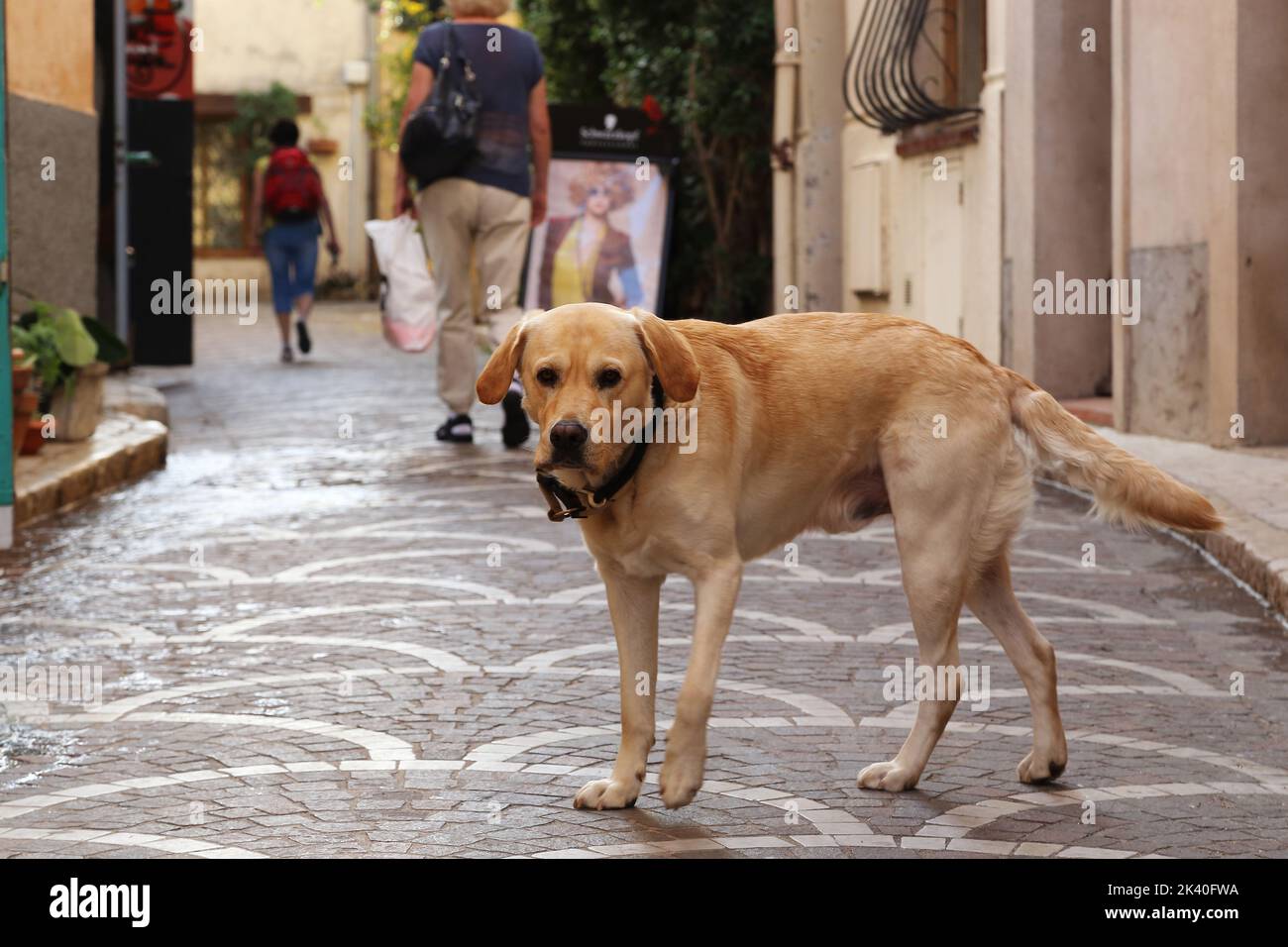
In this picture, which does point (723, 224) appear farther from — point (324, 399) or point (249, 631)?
point (249, 631)

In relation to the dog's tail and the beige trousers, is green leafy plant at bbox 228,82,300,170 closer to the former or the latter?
the beige trousers

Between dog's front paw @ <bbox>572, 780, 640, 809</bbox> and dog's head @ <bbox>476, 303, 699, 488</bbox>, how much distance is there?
67 centimetres

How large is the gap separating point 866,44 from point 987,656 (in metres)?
9.82

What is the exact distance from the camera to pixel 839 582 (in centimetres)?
704

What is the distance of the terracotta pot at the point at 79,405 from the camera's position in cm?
1002

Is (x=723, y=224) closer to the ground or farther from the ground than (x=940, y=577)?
farther from the ground

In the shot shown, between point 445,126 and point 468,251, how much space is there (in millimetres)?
746

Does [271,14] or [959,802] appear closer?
[959,802]

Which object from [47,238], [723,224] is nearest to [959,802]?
[47,238]

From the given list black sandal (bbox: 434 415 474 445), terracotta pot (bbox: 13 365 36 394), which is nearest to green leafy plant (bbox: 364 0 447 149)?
black sandal (bbox: 434 415 474 445)

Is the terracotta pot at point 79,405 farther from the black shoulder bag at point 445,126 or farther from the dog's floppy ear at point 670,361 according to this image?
the dog's floppy ear at point 670,361

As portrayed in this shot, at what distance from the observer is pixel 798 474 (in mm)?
4320

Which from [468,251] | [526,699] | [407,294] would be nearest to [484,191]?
[468,251]

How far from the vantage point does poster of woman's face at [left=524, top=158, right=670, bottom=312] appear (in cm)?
1608
